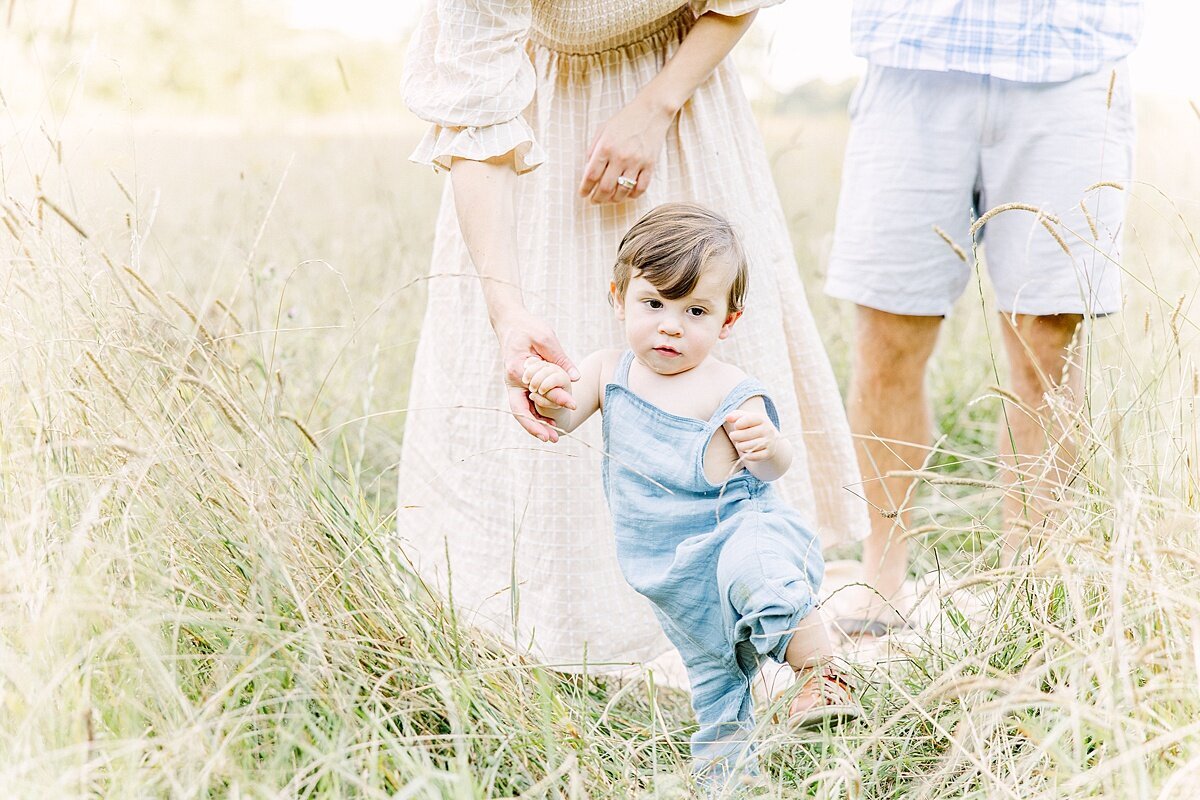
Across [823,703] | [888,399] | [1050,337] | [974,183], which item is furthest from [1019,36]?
[823,703]

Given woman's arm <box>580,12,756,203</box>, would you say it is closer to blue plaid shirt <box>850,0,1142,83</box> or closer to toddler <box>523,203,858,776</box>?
toddler <box>523,203,858,776</box>

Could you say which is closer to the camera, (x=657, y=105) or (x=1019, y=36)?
(x=657, y=105)

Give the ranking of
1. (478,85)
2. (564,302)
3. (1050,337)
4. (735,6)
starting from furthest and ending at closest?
(1050,337)
(564,302)
(735,6)
(478,85)

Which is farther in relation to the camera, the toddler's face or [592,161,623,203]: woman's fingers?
[592,161,623,203]: woman's fingers

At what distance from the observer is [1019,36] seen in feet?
7.21

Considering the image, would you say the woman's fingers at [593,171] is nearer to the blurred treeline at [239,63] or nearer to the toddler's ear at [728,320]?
the toddler's ear at [728,320]

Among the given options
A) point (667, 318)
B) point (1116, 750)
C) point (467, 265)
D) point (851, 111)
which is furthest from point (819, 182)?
point (1116, 750)

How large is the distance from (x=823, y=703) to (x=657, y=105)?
1023 mm

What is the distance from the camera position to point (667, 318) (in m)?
1.64

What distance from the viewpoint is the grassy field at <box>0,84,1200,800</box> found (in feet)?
4.12

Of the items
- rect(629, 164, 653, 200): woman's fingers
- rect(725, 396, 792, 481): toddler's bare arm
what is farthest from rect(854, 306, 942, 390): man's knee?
rect(725, 396, 792, 481): toddler's bare arm

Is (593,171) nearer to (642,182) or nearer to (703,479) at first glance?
(642,182)

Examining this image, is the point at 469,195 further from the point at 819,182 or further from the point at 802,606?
the point at 819,182

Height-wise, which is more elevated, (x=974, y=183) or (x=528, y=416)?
(x=974, y=183)
